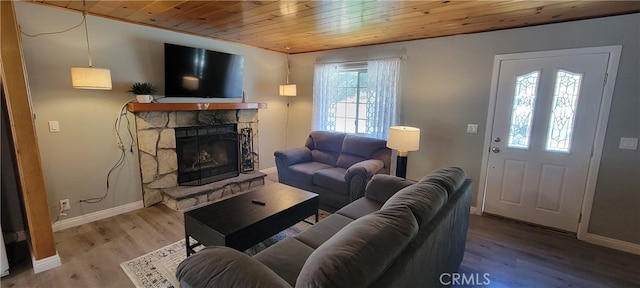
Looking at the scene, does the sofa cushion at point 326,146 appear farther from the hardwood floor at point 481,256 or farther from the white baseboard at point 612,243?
the white baseboard at point 612,243

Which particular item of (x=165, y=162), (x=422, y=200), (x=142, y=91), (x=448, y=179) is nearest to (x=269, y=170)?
(x=165, y=162)

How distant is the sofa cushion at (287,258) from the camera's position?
155 centimetres

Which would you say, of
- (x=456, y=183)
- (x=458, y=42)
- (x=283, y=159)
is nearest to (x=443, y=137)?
(x=458, y=42)

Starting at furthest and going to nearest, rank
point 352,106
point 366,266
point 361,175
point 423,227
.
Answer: point 352,106 < point 361,175 < point 423,227 < point 366,266

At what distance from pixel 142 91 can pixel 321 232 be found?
2.76 metres

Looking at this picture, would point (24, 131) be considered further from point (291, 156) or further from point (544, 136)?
point (544, 136)

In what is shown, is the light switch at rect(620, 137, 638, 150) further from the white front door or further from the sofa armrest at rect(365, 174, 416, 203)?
the sofa armrest at rect(365, 174, 416, 203)

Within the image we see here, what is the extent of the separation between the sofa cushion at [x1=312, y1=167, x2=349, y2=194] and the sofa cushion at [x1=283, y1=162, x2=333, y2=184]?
0.36ft

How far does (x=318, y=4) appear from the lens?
2.43m

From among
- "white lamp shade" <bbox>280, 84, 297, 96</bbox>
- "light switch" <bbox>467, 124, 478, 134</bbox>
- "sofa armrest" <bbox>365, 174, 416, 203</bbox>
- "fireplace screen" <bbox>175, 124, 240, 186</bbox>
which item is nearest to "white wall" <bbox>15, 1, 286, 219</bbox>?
"fireplace screen" <bbox>175, 124, 240, 186</bbox>

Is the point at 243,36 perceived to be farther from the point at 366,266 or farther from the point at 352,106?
the point at 366,266

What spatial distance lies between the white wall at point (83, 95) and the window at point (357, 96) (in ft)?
7.16

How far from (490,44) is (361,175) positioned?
86.9 inches

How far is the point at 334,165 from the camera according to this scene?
4.15 m
